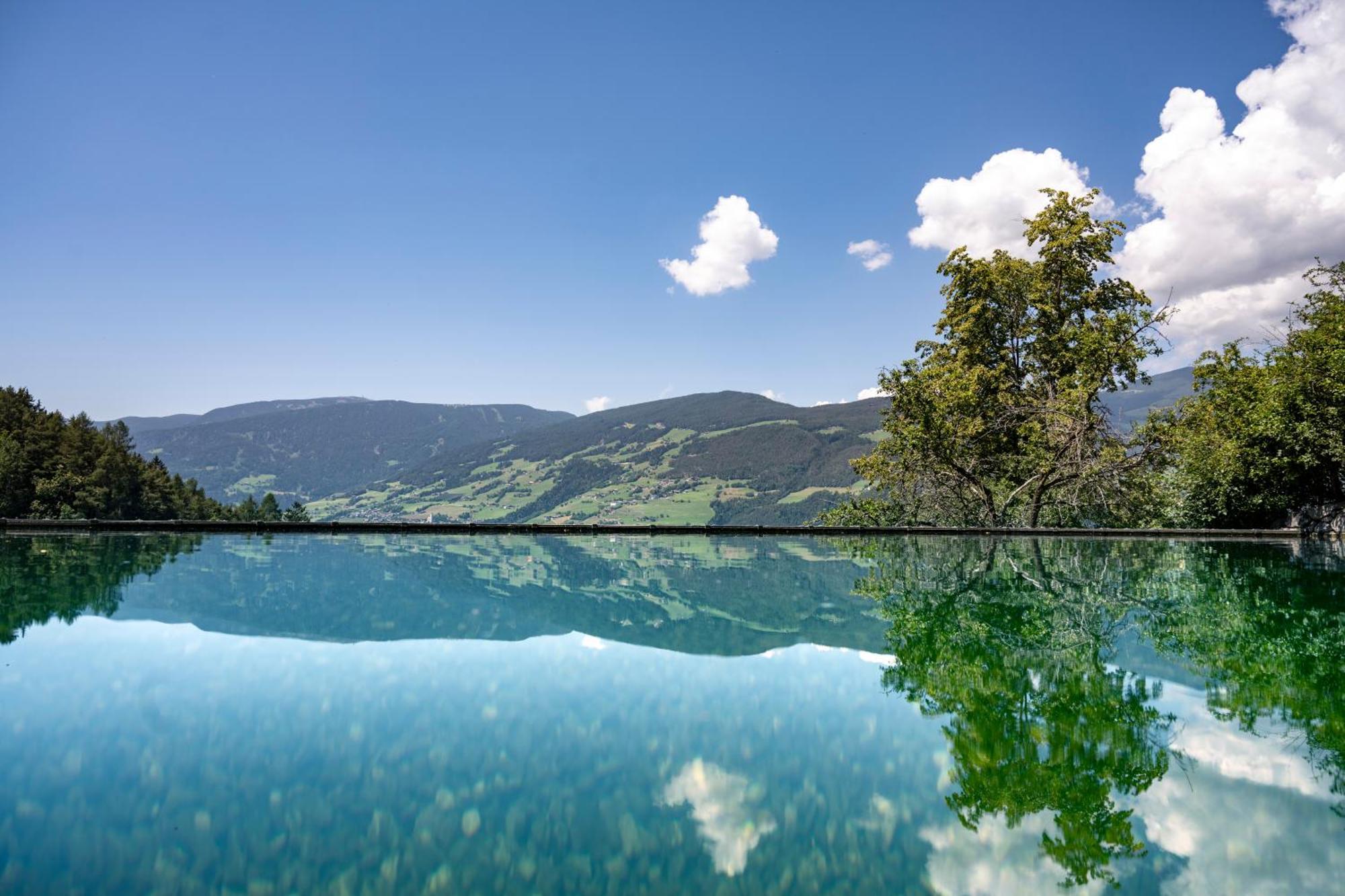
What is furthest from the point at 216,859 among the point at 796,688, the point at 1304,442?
the point at 1304,442

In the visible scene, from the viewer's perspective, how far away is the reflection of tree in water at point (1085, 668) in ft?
12.0

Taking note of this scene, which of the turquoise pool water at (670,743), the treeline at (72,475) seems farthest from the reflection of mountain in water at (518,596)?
the treeline at (72,475)

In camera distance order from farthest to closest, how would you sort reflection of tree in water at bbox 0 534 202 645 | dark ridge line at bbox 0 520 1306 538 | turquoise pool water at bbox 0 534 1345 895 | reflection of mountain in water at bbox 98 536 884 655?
dark ridge line at bbox 0 520 1306 538
reflection of tree in water at bbox 0 534 202 645
reflection of mountain in water at bbox 98 536 884 655
turquoise pool water at bbox 0 534 1345 895

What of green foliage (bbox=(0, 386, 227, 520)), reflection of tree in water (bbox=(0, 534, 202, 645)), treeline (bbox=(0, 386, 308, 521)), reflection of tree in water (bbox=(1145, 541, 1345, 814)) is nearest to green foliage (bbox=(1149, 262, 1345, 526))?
reflection of tree in water (bbox=(1145, 541, 1345, 814))

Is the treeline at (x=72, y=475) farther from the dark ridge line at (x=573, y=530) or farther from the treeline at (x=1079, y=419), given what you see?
the treeline at (x=1079, y=419)

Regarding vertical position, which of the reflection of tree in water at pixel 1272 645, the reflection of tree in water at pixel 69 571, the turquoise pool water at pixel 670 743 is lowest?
the reflection of tree in water at pixel 1272 645

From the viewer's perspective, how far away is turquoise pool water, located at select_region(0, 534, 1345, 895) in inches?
116

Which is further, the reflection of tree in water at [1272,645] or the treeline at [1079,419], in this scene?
the treeline at [1079,419]

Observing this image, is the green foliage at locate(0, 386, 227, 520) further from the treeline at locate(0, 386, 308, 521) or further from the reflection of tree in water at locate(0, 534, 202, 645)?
the reflection of tree in water at locate(0, 534, 202, 645)

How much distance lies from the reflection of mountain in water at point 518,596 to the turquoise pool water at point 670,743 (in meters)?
0.10

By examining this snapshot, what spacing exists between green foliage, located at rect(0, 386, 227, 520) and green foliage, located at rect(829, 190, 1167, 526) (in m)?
49.1

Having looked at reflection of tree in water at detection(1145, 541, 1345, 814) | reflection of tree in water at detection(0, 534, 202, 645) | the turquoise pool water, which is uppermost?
reflection of tree in water at detection(0, 534, 202, 645)

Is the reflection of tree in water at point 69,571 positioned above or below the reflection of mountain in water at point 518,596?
above

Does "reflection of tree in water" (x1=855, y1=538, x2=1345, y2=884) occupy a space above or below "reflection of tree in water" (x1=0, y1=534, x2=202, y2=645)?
below
